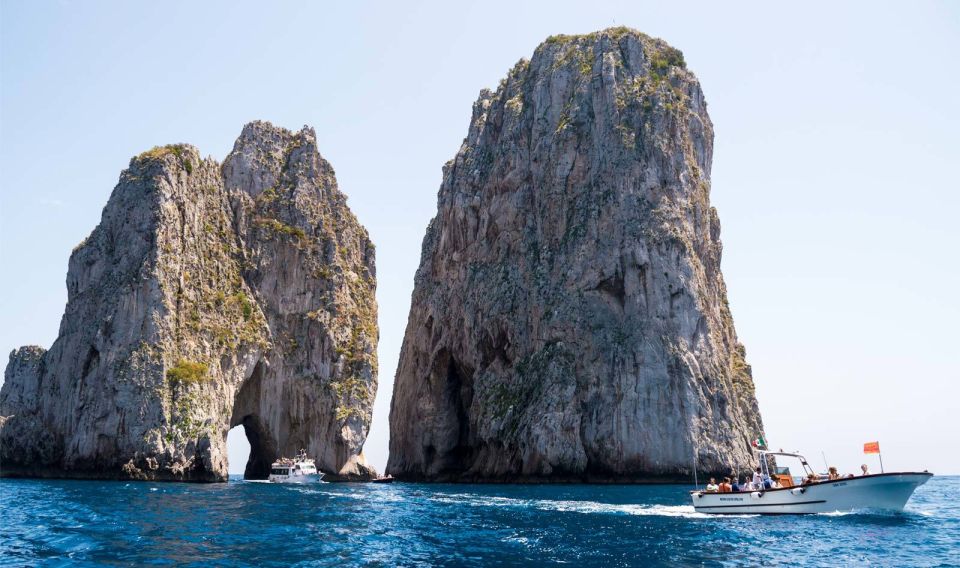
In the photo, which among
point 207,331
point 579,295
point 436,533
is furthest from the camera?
point 579,295

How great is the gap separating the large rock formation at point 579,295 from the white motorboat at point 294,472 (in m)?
21.5

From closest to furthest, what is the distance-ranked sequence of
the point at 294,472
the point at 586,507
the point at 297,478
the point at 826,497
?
the point at 826,497 → the point at 586,507 → the point at 297,478 → the point at 294,472

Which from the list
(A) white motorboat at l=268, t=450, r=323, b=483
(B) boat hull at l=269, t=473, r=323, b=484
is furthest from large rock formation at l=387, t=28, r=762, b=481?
(A) white motorboat at l=268, t=450, r=323, b=483

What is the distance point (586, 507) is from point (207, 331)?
5531 cm

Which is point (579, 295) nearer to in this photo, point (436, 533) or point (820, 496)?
point (820, 496)

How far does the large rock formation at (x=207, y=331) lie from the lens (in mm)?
77938

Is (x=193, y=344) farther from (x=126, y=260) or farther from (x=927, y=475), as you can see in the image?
(x=927, y=475)

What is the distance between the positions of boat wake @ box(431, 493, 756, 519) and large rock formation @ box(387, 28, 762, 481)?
2802 cm

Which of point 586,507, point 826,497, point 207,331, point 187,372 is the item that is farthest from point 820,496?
point 207,331

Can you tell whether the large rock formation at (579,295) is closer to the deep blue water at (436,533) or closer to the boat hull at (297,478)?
the boat hull at (297,478)

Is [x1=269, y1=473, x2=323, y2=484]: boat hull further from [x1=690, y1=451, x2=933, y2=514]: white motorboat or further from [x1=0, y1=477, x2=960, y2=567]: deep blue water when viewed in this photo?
[x1=690, y1=451, x2=933, y2=514]: white motorboat

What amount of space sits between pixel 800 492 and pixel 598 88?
69749 mm

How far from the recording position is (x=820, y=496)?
149ft

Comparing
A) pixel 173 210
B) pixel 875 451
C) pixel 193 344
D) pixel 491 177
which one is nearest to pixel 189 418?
pixel 193 344
